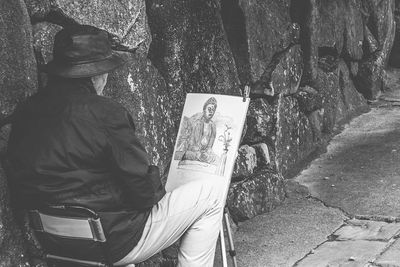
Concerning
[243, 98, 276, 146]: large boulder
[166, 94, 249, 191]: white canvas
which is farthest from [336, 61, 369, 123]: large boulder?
[166, 94, 249, 191]: white canvas

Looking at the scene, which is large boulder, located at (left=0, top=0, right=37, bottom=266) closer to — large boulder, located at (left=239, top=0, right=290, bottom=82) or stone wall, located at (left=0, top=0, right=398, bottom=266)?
stone wall, located at (left=0, top=0, right=398, bottom=266)

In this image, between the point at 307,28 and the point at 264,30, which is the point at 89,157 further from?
A: the point at 307,28

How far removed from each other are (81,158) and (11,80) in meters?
0.59

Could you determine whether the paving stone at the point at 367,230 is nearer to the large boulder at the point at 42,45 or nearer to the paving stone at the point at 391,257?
the paving stone at the point at 391,257

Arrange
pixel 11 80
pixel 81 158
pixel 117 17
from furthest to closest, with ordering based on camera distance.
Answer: pixel 117 17, pixel 11 80, pixel 81 158

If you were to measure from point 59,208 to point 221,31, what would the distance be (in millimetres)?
2452

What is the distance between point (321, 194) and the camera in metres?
5.54

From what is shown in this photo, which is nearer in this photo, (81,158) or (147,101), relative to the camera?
(81,158)

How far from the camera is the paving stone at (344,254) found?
4325mm

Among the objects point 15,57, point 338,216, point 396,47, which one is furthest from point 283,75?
point 396,47

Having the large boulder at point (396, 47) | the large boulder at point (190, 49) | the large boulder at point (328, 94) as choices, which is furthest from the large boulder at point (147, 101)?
the large boulder at point (396, 47)

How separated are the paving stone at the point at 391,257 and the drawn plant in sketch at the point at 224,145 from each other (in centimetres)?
119

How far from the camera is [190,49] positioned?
496cm

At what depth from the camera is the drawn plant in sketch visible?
375cm
